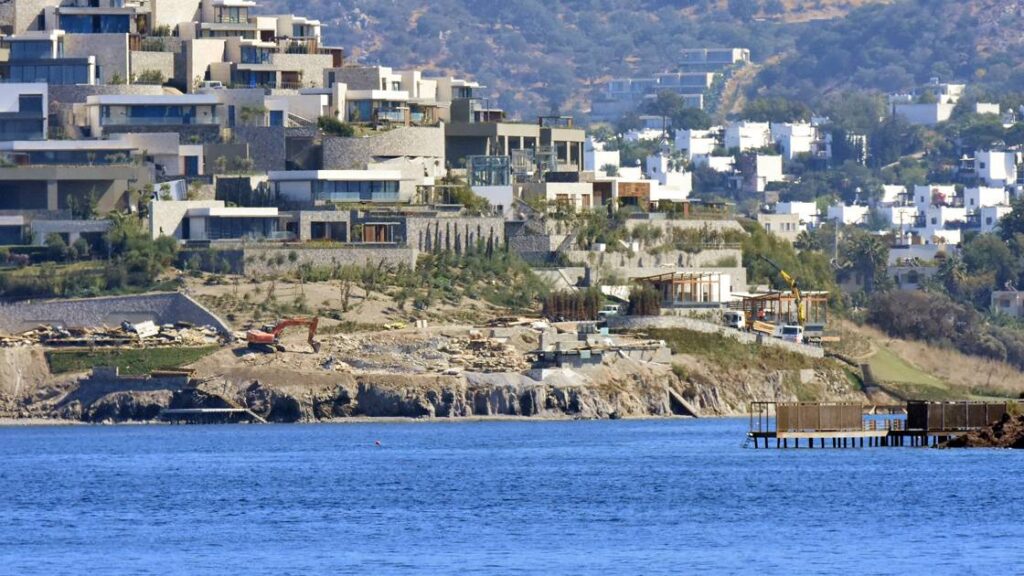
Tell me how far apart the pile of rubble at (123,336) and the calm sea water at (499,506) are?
13.7 metres

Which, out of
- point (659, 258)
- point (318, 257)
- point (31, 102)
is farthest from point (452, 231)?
point (31, 102)

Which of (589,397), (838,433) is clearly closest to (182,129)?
(589,397)

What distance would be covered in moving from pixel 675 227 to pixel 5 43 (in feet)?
119

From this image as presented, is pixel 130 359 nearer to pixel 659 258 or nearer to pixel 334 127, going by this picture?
pixel 334 127

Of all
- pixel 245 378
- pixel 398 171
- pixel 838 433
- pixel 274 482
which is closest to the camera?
pixel 274 482

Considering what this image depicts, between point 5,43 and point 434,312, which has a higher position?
point 5,43

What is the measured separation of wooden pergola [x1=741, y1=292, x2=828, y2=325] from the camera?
6344 inches

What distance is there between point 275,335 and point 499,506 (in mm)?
51456

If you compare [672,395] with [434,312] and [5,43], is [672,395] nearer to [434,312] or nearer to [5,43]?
[434,312]

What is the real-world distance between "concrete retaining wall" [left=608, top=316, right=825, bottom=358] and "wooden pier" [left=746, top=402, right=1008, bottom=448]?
2983 cm

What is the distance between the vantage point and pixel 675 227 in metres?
169

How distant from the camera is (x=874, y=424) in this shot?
121688 millimetres

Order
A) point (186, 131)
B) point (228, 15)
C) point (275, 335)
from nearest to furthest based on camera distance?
1. point (275, 335)
2. point (186, 131)
3. point (228, 15)

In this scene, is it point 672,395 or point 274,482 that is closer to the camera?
point 274,482
